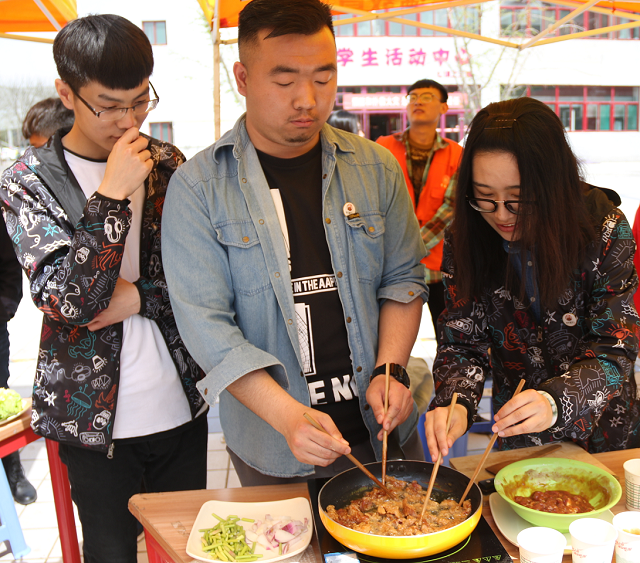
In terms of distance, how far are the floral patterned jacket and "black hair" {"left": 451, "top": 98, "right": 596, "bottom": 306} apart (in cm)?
6

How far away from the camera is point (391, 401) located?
1419 millimetres

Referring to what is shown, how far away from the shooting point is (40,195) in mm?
1540

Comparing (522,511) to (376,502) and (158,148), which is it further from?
(158,148)

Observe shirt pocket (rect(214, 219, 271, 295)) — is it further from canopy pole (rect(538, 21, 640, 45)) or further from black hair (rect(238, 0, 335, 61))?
canopy pole (rect(538, 21, 640, 45))

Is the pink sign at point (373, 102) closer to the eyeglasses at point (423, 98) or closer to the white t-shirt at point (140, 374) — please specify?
the eyeglasses at point (423, 98)

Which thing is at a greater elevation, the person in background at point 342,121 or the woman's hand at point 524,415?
the person in background at point 342,121

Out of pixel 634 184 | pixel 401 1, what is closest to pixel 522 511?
pixel 401 1

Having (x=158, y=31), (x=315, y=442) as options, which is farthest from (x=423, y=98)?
(x=158, y=31)

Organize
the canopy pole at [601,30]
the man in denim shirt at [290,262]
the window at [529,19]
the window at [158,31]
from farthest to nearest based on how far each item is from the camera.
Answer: the window at [529,19] < the window at [158,31] < the canopy pole at [601,30] < the man in denim shirt at [290,262]

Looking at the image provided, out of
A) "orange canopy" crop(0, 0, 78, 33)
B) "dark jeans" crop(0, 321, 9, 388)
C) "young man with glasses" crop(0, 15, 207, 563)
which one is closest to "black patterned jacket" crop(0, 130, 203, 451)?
"young man with glasses" crop(0, 15, 207, 563)

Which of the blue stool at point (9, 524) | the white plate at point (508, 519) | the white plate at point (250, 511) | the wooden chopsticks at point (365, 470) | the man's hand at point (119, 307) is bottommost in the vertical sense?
the blue stool at point (9, 524)

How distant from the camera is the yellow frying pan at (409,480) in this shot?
104cm

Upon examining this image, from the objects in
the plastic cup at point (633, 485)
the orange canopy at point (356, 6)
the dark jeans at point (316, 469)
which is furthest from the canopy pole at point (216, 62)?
the plastic cup at point (633, 485)

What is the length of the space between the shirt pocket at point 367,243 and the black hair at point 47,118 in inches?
67.2
